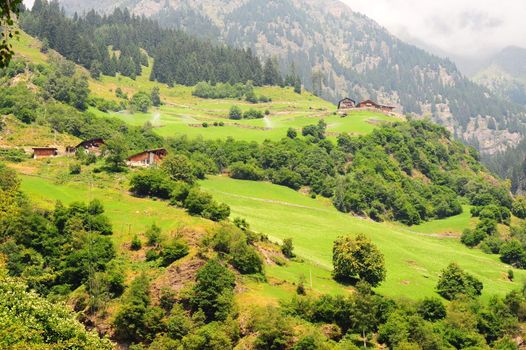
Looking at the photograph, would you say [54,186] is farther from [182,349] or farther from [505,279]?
[505,279]

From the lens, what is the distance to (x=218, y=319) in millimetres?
63000

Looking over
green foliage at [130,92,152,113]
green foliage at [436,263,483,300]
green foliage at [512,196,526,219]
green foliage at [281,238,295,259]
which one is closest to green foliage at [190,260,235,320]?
green foliage at [281,238,295,259]

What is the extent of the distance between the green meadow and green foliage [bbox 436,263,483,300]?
155cm

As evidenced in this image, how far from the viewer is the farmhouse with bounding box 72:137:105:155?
390 feet

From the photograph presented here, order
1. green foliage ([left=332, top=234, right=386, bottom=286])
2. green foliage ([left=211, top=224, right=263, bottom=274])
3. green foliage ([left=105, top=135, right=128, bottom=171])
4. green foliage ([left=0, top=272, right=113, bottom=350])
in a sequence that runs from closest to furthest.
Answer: green foliage ([left=0, top=272, right=113, bottom=350])
green foliage ([left=211, top=224, right=263, bottom=274])
green foliage ([left=332, top=234, right=386, bottom=286])
green foliage ([left=105, top=135, right=128, bottom=171])

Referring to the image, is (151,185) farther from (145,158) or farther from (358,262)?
(358,262)

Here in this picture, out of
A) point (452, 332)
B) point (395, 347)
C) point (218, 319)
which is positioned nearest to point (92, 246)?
point (218, 319)

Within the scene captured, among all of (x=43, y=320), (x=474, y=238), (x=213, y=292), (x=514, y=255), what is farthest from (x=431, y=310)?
(x=474, y=238)

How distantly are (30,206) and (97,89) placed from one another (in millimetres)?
127133

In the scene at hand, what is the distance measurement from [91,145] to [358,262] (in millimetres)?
64918

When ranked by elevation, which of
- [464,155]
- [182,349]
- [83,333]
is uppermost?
[464,155]

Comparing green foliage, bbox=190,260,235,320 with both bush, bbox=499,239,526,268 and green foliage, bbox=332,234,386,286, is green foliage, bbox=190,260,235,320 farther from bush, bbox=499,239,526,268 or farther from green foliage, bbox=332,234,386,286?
bush, bbox=499,239,526,268

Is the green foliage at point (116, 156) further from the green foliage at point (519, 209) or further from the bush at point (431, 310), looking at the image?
the green foliage at point (519, 209)

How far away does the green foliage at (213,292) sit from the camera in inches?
2490
